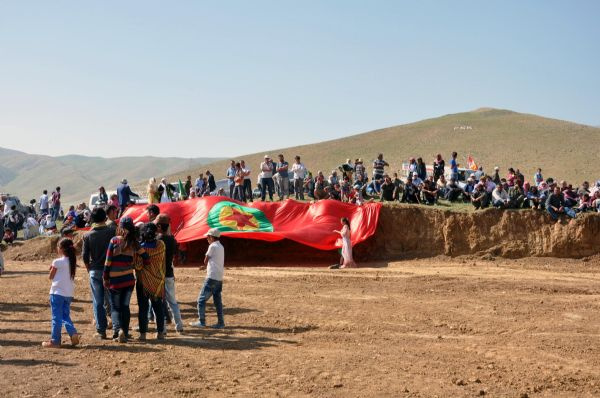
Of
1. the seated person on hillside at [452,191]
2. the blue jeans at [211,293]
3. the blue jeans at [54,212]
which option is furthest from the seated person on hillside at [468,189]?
the blue jeans at [54,212]

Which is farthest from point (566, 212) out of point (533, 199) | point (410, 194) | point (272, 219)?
point (272, 219)

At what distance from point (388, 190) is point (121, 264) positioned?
16039 mm

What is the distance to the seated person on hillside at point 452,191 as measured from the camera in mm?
25641

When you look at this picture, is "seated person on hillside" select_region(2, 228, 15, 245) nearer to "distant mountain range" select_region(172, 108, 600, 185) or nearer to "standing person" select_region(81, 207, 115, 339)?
"standing person" select_region(81, 207, 115, 339)

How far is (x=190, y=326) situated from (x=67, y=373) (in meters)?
3.23

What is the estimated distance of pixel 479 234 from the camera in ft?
74.1

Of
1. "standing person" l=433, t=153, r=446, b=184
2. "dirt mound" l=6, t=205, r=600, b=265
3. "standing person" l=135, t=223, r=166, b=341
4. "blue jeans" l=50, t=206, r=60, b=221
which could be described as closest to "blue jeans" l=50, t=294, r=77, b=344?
"standing person" l=135, t=223, r=166, b=341

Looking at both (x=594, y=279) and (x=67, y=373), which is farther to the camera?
(x=594, y=279)

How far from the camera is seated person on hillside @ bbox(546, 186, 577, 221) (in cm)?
2225

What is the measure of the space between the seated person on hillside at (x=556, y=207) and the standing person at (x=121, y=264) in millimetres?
15572

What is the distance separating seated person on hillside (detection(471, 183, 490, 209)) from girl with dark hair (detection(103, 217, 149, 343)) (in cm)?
1531

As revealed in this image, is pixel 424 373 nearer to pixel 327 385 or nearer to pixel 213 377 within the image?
pixel 327 385

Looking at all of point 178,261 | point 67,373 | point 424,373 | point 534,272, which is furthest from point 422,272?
point 67,373

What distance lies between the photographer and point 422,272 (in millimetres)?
19828
